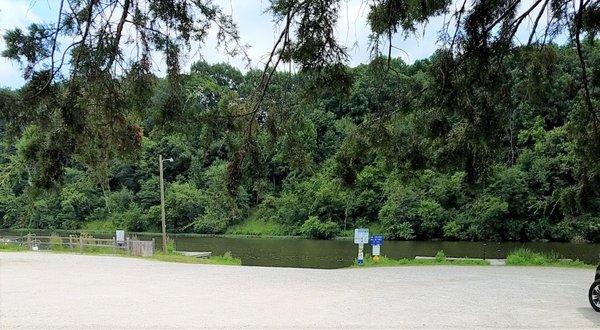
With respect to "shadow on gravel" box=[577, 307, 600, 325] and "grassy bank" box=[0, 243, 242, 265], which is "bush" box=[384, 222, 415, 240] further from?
"shadow on gravel" box=[577, 307, 600, 325]

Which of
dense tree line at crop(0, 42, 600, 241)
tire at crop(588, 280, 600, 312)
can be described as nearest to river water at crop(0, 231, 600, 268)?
tire at crop(588, 280, 600, 312)

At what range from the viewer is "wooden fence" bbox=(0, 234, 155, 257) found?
22.6 m

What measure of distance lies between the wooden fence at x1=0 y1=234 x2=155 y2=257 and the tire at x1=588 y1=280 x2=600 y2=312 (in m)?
17.3

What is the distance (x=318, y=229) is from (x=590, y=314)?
44.7m

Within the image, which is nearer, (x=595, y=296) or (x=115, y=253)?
(x=595, y=296)

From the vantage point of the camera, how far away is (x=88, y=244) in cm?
2469

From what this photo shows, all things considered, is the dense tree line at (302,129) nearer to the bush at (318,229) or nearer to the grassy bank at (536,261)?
the grassy bank at (536,261)

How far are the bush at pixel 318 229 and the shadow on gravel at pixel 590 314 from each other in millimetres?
43408

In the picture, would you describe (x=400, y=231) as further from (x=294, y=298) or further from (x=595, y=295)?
(x=595, y=295)

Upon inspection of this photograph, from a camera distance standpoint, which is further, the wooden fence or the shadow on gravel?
A: the wooden fence

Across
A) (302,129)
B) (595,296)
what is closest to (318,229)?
(595,296)

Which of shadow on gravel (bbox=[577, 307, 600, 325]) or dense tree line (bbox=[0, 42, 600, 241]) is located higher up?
dense tree line (bbox=[0, 42, 600, 241])

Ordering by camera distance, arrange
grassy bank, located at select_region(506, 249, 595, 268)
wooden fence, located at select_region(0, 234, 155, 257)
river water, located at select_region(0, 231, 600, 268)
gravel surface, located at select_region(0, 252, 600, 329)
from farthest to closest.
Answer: river water, located at select_region(0, 231, 600, 268) < wooden fence, located at select_region(0, 234, 155, 257) < grassy bank, located at select_region(506, 249, 595, 268) < gravel surface, located at select_region(0, 252, 600, 329)

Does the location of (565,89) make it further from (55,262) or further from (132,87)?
(55,262)
